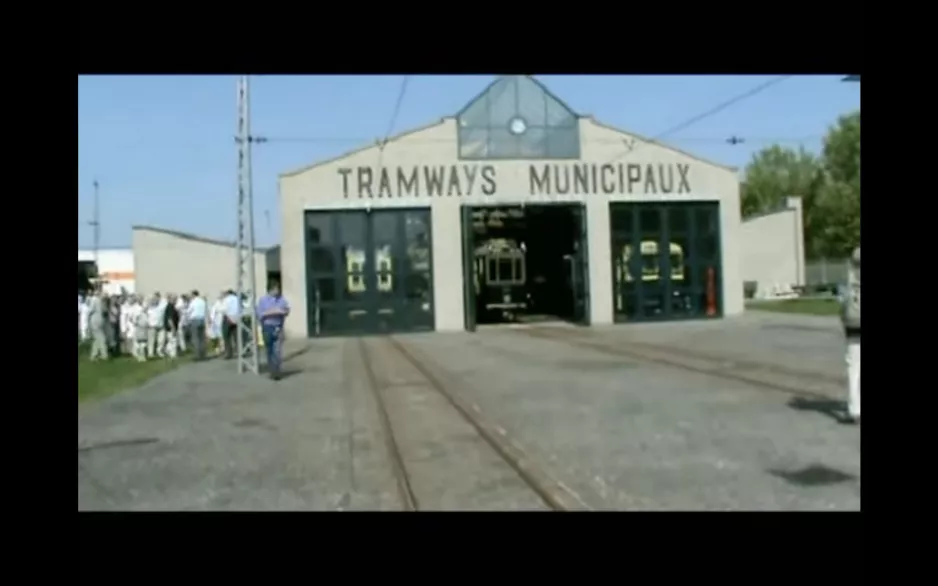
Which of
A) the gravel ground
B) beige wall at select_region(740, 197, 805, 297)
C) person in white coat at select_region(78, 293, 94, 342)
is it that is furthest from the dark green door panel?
the gravel ground

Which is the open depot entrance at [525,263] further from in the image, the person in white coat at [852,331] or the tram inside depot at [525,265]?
the person in white coat at [852,331]

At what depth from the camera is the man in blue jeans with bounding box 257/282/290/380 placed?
16.0 m

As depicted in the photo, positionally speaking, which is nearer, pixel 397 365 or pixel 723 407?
pixel 723 407

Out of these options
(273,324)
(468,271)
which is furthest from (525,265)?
(273,324)

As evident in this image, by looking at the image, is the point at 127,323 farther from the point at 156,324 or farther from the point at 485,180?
the point at 485,180

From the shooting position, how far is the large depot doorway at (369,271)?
95.3ft

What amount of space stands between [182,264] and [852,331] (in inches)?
655

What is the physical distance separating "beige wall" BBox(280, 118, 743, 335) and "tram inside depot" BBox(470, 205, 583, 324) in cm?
152

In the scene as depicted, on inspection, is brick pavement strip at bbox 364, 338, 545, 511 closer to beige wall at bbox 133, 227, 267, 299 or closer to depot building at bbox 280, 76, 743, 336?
beige wall at bbox 133, 227, 267, 299

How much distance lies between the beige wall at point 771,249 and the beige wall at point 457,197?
2.64 feet
